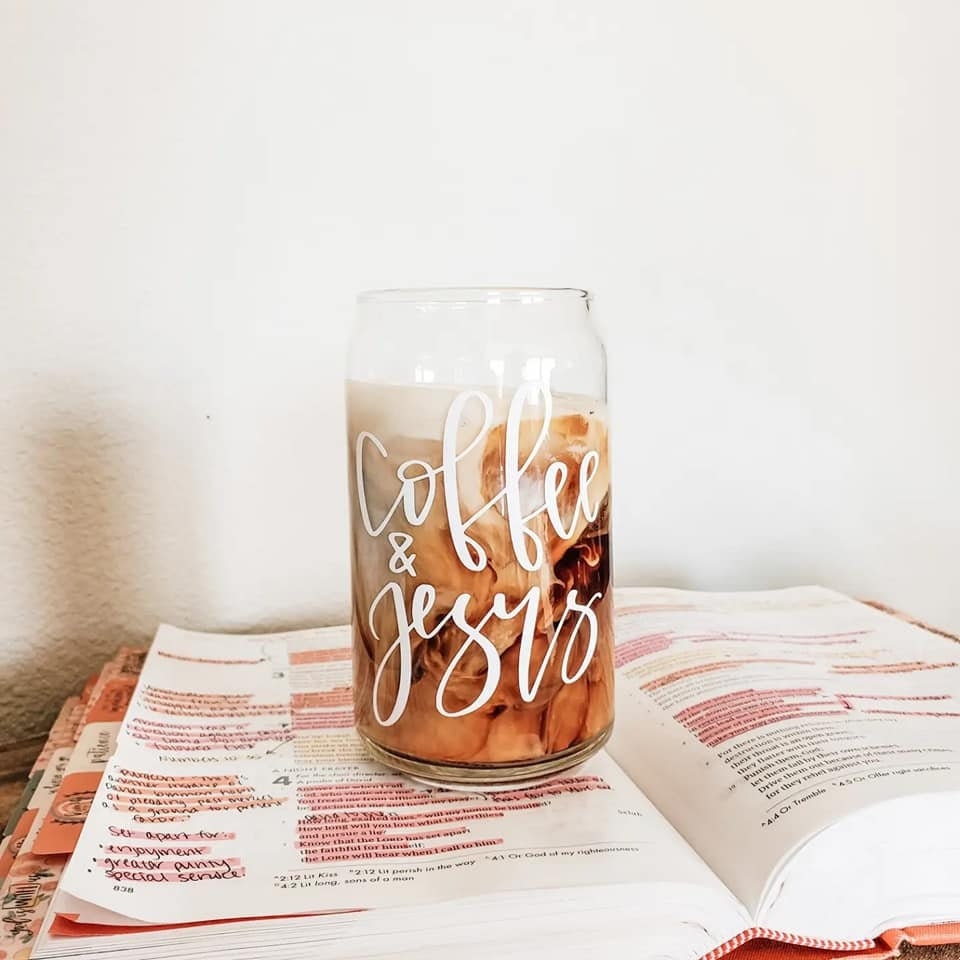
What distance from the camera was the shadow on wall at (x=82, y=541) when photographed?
652mm

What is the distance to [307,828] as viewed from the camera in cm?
41

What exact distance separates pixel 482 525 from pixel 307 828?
0.46ft

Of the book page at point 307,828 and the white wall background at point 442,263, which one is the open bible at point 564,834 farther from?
the white wall background at point 442,263

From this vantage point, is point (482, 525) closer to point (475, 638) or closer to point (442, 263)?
point (475, 638)

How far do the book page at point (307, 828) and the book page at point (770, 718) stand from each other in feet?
0.07

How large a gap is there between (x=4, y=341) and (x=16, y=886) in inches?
14.1

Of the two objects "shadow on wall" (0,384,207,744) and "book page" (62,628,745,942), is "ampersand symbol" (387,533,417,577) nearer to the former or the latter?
"book page" (62,628,745,942)

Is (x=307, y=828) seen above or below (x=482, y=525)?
below

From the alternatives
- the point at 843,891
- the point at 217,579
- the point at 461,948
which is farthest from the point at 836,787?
the point at 217,579

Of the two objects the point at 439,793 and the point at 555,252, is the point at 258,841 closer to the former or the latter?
the point at 439,793

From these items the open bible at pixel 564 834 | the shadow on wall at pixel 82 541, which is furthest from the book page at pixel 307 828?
the shadow on wall at pixel 82 541

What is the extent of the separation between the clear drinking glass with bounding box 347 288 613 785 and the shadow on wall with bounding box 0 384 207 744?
27cm

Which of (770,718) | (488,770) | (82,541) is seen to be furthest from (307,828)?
(82,541)

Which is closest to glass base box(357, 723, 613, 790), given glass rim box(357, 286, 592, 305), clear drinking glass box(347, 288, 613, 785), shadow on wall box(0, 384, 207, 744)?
clear drinking glass box(347, 288, 613, 785)
